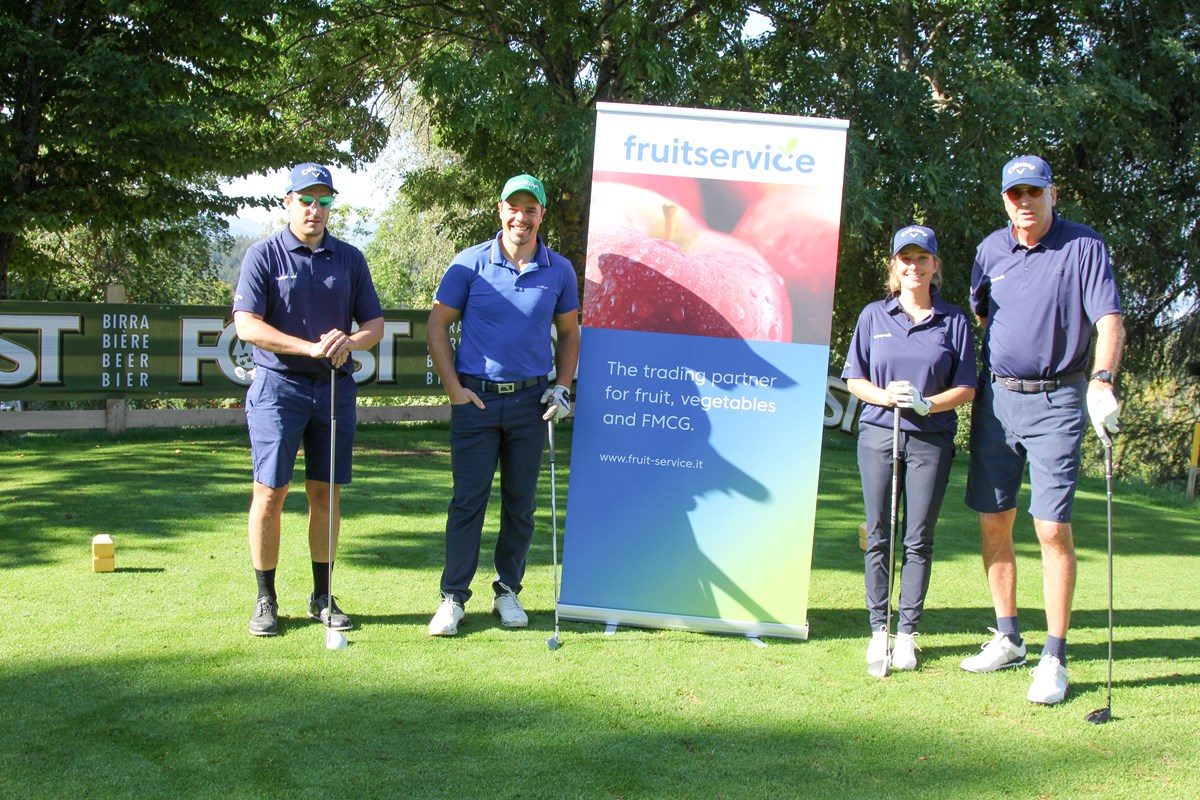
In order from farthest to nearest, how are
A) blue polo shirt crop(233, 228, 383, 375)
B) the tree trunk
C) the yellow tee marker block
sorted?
1. the tree trunk
2. the yellow tee marker block
3. blue polo shirt crop(233, 228, 383, 375)

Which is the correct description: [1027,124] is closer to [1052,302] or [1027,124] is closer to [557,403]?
[1052,302]

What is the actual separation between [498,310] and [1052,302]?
7.15ft

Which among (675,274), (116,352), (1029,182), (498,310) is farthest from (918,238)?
(116,352)

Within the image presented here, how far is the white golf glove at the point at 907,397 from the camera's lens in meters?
4.25

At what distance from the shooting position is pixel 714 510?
4875mm

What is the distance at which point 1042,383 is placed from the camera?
4191 millimetres

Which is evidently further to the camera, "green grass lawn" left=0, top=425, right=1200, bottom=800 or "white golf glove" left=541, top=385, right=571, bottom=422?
"white golf glove" left=541, top=385, right=571, bottom=422

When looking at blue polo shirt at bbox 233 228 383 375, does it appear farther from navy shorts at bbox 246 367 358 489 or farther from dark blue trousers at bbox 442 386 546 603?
dark blue trousers at bbox 442 386 546 603

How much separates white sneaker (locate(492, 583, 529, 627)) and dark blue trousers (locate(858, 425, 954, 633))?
1.45m

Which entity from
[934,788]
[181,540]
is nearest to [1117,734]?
[934,788]

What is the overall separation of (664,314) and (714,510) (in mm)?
891

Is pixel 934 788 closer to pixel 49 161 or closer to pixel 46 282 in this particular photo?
pixel 49 161

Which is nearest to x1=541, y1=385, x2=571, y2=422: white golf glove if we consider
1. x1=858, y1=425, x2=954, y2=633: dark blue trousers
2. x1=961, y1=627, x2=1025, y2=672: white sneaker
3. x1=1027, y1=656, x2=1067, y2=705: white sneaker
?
x1=858, y1=425, x2=954, y2=633: dark blue trousers

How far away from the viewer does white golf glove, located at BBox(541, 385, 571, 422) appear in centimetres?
461
